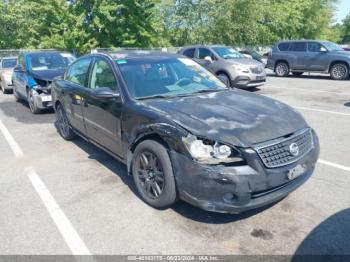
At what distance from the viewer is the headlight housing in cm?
304

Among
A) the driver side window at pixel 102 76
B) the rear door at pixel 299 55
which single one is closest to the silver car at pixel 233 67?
the rear door at pixel 299 55

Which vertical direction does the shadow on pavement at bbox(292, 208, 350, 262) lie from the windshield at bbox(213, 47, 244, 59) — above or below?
below

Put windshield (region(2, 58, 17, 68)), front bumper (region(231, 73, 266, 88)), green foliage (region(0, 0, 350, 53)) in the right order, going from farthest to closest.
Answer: green foliage (region(0, 0, 350, 53)) < windshield (region(2, 58, 17, 68)) < front bumper (region(231, 73, 266, 88))

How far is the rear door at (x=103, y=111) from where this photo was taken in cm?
422

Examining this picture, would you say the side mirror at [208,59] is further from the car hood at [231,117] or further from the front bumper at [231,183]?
the front bumper at [231,183]

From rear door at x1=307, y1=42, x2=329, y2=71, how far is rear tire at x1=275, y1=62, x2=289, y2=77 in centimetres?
141

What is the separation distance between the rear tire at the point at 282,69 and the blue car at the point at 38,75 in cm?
1165

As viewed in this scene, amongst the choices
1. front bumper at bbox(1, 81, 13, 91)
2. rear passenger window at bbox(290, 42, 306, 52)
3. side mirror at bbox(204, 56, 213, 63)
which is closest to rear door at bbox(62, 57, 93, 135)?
side mirror at bbox(204, 56, 213, 63)

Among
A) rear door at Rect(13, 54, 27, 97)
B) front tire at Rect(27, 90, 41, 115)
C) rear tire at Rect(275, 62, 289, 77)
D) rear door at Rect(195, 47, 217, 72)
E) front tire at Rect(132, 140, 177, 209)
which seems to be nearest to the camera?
front tire at Rect(132, 140, 177, 209)

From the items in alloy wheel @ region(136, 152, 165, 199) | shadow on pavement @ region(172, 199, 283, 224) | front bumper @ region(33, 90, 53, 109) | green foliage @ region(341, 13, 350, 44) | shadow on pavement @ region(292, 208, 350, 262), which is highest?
alloy wheel @ region(136, 152, 165, 199)

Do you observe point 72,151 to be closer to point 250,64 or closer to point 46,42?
point 250,64

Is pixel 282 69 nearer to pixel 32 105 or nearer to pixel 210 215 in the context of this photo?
pixel 32 105

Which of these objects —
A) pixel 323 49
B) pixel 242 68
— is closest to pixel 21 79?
pixel 242 68

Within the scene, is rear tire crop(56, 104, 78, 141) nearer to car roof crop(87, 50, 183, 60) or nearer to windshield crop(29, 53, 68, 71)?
car roof crop(87, 50, 183, 60)
